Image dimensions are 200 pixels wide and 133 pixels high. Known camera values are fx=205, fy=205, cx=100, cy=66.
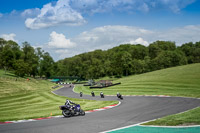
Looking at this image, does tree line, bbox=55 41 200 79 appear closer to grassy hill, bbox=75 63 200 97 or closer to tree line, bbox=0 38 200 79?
tree line, bbox=0 38 200 79

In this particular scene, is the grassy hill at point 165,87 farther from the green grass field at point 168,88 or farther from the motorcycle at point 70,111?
the motorcycle at point 70,111

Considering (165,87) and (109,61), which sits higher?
(109,61)

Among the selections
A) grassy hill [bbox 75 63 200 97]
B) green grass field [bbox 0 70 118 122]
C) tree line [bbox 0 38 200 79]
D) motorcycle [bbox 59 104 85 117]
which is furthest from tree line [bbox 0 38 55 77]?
motorcycle [bbox 59 104 85 117]

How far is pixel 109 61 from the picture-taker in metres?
152

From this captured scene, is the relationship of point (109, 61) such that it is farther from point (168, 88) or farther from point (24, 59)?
point (168, 88)

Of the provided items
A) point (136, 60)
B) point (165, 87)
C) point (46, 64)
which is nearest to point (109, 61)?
point (136, 60)

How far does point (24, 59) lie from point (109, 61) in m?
59.3

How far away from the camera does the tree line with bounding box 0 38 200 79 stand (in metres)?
116

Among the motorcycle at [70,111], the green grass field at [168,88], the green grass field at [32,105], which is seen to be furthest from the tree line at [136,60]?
the motorcycle at [70,111]

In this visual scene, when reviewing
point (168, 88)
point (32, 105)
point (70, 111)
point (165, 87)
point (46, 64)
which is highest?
point (46, 64)

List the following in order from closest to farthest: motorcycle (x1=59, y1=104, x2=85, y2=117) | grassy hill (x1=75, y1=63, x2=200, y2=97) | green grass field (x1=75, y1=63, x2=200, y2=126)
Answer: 1. green grass field (x1=75, y1=63, x2=200, y2=126)
2. motorcycle (x1=59, y1=104, x2=85, y2=117)
3. grassy hill (x1=75, y1=63, x2=200, y2=97)

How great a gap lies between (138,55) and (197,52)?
131 ft

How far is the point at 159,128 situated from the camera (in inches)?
490

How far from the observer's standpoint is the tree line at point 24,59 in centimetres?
11143
